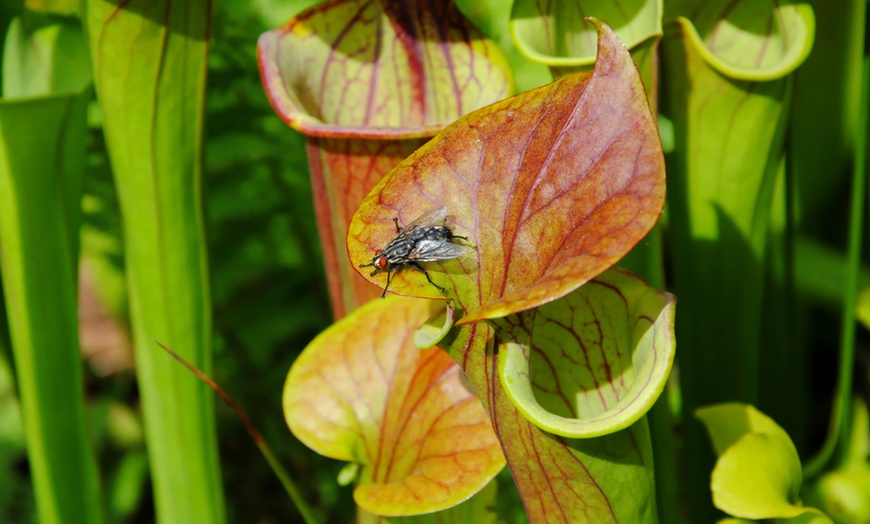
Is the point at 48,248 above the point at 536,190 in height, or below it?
below

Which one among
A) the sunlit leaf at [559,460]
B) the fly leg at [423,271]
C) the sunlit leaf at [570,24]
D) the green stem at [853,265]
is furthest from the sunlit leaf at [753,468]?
the sunlit leaf at [570,24]

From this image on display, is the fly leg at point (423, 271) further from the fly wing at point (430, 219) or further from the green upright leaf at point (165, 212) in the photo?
the green upright leaf at point (165, 212)

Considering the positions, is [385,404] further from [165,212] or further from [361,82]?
[361,82]

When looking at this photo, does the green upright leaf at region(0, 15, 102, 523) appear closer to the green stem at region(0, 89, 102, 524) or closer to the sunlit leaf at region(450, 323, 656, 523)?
the green stem at region(0, 89, 102, 524)

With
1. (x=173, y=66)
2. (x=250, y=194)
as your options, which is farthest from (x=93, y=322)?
(x=173, y=66)

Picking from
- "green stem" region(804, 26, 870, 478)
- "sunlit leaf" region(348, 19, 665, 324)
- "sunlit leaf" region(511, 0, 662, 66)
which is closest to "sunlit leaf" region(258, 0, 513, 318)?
"sunlit leaf" region(511, 0, 662, 66)

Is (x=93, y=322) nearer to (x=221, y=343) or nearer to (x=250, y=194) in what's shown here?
(x=221, y=343)

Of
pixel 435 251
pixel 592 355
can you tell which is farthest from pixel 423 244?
pixel 592 355
